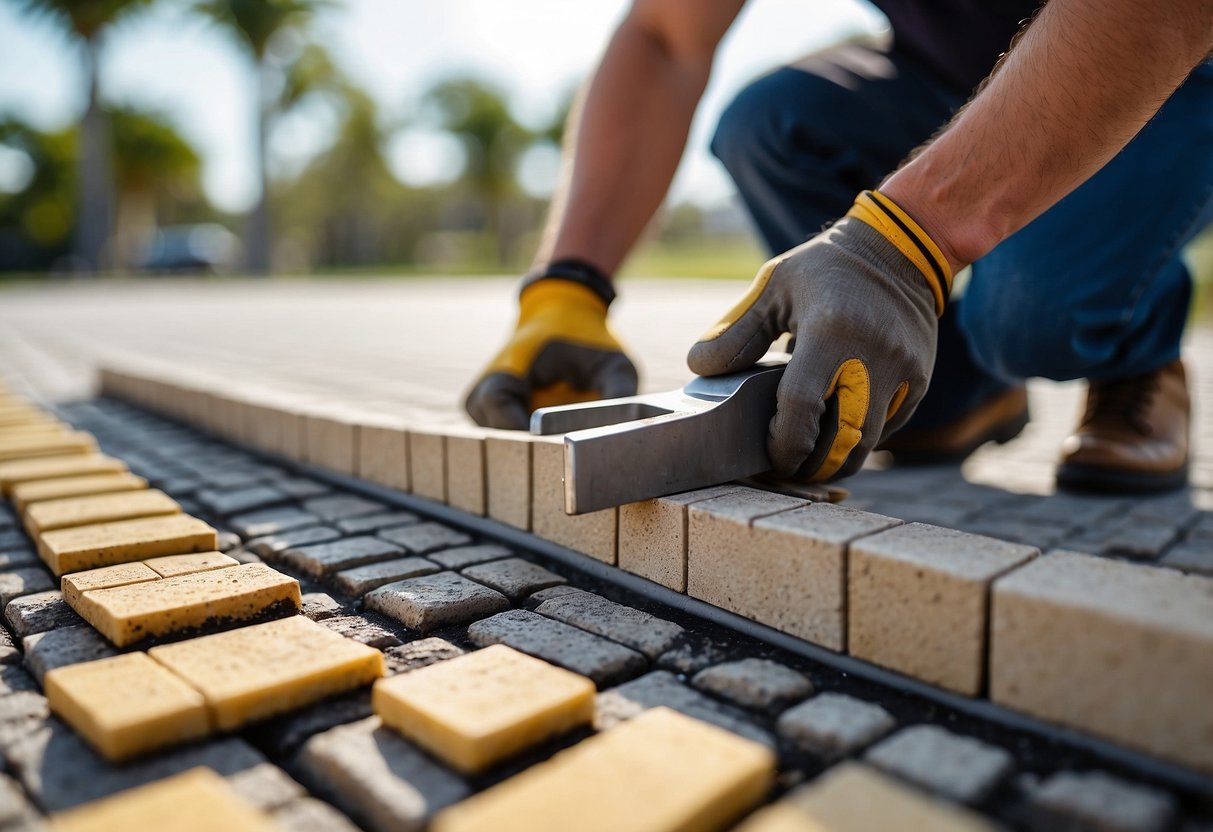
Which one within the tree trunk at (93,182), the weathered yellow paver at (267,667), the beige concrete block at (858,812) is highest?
the tree trunk at (93,182)

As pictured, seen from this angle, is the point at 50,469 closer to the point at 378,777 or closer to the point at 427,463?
the point at 427,463

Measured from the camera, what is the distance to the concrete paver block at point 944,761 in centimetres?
109

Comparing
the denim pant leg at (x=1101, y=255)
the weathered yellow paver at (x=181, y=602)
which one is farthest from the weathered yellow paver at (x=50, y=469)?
the denim pant leg at (x=1101, y=255)

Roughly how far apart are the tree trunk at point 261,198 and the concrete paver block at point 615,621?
33794 millimetres

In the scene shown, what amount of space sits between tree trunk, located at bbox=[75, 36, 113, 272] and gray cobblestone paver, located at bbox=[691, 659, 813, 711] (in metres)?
32.6

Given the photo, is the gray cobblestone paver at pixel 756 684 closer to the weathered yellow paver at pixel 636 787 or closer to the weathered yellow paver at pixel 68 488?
the weathered yellow paver at pixel 636 787

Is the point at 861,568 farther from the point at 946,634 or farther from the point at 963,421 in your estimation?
the point at 963,421

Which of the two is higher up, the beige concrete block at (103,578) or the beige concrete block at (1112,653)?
the beige concrete block at (1112,653)

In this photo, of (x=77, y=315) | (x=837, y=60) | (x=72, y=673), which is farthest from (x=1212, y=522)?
(x=77, y=315)

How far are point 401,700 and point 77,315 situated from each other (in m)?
10.6

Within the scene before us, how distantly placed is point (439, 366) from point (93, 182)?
30089mm

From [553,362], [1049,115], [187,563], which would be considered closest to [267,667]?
[187,563]

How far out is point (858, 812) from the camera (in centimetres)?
97

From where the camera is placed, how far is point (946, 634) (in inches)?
51.7
